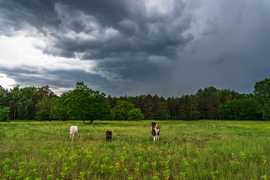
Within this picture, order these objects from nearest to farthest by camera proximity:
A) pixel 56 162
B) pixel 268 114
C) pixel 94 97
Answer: pixel 56 162 → pixel 94 97 → pixel 268 114

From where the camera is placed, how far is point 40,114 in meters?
72.1

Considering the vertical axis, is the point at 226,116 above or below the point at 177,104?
below

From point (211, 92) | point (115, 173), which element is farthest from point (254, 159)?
point (211, 92)

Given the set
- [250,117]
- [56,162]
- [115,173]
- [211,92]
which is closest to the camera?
[115,173]

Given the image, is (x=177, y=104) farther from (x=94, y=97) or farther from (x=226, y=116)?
(x=94, y=97)

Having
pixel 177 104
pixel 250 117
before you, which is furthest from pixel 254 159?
pixel 250 117

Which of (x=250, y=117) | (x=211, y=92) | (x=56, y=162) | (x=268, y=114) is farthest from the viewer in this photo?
(x=211, y=92)

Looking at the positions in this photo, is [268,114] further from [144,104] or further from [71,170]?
[71,170]

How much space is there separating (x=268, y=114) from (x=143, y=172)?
89002 millimetres

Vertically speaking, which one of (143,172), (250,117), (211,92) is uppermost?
(211,92)

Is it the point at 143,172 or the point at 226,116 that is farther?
the point at 226,116

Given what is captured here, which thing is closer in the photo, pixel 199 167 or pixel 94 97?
pixel 199 167

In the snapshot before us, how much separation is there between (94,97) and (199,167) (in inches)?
1497

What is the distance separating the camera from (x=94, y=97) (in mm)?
41500
